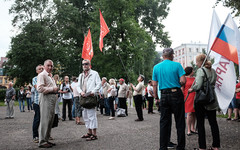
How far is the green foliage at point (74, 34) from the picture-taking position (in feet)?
91.2

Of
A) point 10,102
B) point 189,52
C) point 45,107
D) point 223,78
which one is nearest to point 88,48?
point 10,102

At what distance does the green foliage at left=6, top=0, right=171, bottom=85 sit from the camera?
2781cm

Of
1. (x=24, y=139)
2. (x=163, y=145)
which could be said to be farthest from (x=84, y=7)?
(x=163, y=145)

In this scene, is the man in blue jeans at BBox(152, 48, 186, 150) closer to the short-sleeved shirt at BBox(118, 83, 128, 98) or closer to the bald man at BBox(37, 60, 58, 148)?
the bald man at BBox(37, 60, 58, 148)

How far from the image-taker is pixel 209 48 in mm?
5500

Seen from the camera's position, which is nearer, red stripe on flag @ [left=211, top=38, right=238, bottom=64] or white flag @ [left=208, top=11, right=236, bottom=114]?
red stripe on flag @ [left=211, top=38, right=238, bottom=64]

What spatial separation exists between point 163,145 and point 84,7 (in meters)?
35.8

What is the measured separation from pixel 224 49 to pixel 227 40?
0.21 meters

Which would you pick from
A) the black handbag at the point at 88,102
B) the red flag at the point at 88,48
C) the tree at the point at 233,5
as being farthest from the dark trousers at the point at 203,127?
the tree at the point at 233,5

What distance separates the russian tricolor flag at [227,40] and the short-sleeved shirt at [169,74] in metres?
1.20

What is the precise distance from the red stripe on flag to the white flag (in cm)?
18

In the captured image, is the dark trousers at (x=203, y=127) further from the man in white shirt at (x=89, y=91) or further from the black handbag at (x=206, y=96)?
the man in white shirt at (x=89, y=91)

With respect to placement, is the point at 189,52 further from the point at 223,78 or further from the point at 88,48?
the point at 223,78

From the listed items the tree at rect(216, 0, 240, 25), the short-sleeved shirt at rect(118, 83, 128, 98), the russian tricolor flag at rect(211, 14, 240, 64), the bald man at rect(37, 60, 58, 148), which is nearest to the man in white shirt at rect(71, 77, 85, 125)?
the short-sleeved shirt at rect(118, 83, 128, 98)
